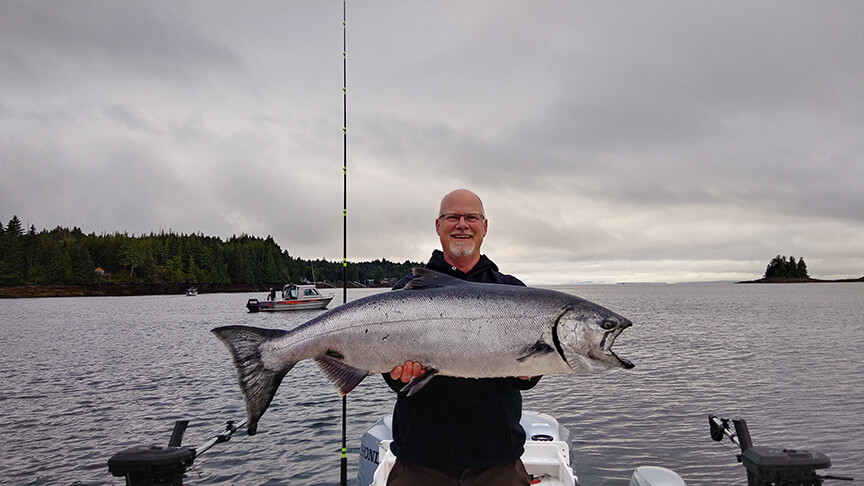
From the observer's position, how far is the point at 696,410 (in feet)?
58.6

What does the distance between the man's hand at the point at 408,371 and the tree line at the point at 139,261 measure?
12734 centimetres

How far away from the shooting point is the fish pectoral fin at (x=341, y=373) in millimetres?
4422

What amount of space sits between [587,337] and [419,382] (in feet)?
4.38

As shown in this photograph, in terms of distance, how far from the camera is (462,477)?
4215 mm

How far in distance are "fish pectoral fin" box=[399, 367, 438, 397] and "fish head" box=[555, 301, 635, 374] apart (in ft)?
3.33

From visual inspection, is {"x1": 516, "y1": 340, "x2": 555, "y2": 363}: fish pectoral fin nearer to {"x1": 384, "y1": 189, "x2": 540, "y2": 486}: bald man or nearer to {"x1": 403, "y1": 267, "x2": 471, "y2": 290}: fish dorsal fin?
{"x1": 384, "y1": 189, "x2": 540, "y2": 486}: bald man

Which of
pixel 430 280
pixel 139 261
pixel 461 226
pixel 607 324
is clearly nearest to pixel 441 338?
pixel 430 280

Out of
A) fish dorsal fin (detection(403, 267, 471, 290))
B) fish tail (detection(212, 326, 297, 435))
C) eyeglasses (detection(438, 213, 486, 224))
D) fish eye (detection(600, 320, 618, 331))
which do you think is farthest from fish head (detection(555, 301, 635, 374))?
fish tail (detection(212, 326, 297, 435))

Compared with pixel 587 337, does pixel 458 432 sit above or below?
below

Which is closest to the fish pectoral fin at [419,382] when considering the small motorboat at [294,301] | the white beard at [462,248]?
the white beard at [462,248]

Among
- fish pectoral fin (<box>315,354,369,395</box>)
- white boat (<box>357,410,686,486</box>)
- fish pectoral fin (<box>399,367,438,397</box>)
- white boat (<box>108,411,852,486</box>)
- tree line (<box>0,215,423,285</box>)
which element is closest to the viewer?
fish pectoral fin (<box>399,367,438,397</box>)

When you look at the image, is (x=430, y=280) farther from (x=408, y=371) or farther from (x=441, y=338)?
(x=408, y=371)

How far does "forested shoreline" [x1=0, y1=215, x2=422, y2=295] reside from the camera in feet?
465

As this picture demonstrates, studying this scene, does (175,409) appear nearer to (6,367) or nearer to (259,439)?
(259,439)
